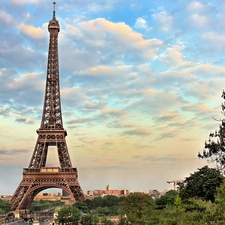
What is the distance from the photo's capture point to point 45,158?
2399 inches

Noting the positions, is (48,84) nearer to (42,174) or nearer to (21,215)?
(42,174)

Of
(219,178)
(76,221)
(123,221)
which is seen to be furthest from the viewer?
(76,221)

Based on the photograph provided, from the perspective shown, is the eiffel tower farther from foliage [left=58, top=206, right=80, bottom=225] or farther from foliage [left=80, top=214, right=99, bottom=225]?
foliage [left=80, top=214, right=99, bottom=225]

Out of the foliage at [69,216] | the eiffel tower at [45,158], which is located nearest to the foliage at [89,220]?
the foliage at [69,216]

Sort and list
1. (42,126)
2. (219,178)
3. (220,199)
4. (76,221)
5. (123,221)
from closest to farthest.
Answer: (220,199)
(219,178)
(123,221)
(76,221)
(42,126)

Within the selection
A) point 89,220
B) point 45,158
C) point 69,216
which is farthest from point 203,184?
point 45,158

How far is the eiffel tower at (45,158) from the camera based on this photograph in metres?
56.9

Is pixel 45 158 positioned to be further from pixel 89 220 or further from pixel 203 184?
pixel 203 184

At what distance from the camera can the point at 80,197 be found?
57.3 metres

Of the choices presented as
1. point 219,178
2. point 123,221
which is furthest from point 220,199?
point 123,221

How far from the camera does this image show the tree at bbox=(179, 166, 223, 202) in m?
31.6

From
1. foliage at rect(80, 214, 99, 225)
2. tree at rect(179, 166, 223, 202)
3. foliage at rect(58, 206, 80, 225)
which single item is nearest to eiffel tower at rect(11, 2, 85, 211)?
foliage at rect(58, 206, 80, 225)

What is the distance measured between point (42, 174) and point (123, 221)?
74.0 ft

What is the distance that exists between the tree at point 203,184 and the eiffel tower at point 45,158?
83.5 ft
